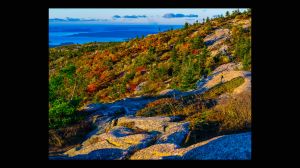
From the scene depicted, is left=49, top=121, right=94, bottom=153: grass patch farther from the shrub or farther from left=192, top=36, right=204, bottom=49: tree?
left=192, top=36, right=204, bottom=49: tree

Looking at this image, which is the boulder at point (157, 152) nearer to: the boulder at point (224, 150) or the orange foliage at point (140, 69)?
the boulder at point (224, 150)

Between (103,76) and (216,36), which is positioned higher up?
(216,36)

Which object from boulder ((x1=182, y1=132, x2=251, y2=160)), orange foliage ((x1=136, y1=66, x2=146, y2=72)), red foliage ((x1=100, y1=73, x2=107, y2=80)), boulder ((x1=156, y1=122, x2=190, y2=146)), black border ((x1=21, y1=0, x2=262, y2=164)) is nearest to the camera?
black border ((x1=21, y1=0, x2=262, y2=164))

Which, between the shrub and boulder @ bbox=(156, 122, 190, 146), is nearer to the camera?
boulder @ bbox=(156, 122, 190, 146)

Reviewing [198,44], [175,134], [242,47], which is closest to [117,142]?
[175,134]

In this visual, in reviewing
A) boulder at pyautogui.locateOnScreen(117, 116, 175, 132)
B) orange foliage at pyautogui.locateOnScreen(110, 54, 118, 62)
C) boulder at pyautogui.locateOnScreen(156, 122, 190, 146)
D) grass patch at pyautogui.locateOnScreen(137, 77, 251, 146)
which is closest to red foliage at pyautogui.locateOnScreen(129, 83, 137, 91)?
grass patch at pyautogui.locateOnScreen(137, 77, 251, 146)

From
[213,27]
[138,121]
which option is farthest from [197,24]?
[138,121]

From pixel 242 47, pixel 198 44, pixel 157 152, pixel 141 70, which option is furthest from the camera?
pixel 198 44

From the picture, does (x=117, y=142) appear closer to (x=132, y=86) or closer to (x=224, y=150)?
(x=224, y=150)
